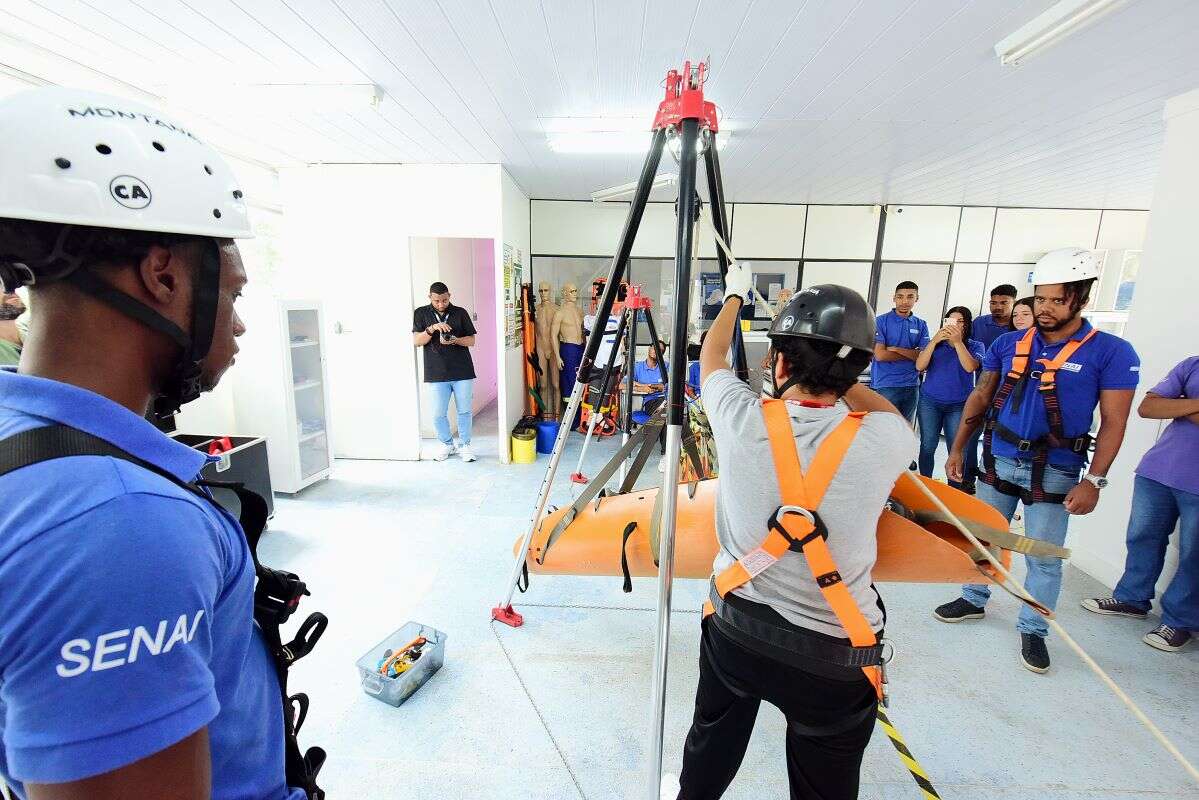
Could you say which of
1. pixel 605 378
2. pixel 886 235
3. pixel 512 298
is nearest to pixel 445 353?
pixel 512 298

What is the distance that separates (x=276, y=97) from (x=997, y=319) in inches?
211

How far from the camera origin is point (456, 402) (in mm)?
4781

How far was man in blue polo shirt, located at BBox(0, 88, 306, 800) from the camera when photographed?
379 millimetres

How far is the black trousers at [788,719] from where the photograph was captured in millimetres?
1017

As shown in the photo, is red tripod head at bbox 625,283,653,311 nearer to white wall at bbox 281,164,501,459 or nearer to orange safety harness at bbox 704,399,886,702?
white wall at bbox 281,164,501,459

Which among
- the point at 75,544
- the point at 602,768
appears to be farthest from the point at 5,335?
the point at 602,768

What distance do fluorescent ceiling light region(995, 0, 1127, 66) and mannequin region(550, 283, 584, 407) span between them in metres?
4.25

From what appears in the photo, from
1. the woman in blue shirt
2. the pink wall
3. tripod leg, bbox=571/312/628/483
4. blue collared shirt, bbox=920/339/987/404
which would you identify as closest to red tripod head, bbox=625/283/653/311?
tripod leg, bbox=571/312/628/483

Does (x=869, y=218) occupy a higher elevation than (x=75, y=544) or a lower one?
higher

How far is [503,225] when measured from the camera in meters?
4.46

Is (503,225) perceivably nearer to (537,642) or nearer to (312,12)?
(312,12)

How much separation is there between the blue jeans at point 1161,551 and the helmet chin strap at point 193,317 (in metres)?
3.69

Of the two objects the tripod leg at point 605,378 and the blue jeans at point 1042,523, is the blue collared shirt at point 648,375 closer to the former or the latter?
the tripod leg at point 605,378

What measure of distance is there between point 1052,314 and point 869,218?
171 inches
